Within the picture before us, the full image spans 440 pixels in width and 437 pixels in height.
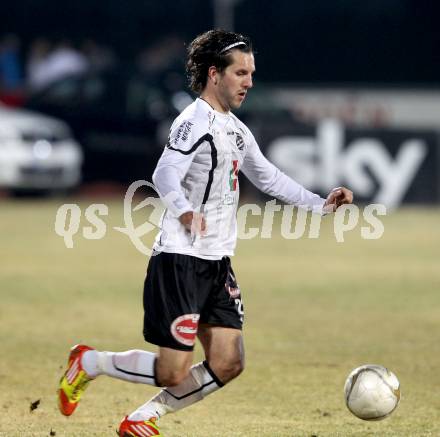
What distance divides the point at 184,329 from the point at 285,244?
9.91 m

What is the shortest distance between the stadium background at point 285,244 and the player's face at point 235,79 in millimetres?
1852

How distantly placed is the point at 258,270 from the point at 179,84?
27.7ft

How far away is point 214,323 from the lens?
654 cm

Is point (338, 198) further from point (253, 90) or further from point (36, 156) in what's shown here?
point (253, 90)

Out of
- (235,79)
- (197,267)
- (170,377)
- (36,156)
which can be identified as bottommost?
(170,377)

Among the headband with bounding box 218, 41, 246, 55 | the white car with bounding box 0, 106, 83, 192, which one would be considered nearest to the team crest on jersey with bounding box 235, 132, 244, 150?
the headband with bounding box 218, 41, 246, 55

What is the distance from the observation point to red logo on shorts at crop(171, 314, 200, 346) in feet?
20.7

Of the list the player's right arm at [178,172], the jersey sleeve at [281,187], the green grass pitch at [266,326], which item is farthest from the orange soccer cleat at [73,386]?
the jersey sleeve at [281,187]

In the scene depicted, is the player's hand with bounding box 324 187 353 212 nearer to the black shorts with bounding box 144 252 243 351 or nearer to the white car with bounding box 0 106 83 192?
the black shorts with bounding box 144 252 243 351

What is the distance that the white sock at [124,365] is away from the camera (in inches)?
255

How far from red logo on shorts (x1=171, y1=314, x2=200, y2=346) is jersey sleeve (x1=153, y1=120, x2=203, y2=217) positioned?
0.55 metres

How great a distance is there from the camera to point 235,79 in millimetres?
6520

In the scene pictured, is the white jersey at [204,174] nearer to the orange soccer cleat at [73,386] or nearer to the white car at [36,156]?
the orange soccer cleat at [73,386]

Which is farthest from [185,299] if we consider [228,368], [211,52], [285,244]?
[285,244]
